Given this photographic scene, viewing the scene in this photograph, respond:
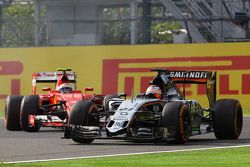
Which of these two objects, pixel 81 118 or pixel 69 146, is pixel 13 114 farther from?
pixel 69 146

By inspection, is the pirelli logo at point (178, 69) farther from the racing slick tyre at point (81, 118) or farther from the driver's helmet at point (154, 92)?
the racing slick tyre at point (81, 118)

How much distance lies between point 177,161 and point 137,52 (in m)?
17.9

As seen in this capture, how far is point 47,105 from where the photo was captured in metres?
23.3

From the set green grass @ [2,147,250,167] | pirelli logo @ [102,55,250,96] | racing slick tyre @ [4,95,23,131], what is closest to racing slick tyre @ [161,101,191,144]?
green grass @ [2,147,250,167]

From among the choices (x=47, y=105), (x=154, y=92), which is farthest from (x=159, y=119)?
(x=47, y=105)

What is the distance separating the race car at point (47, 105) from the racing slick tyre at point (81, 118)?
296 cm

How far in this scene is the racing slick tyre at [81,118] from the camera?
18.7 meters

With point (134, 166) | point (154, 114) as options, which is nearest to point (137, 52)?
point (154, 114)

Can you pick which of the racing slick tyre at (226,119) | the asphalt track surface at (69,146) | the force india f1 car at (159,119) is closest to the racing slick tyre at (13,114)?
the asphalt track surface at (69,146)

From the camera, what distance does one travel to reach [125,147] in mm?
17641

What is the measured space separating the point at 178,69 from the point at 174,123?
13.4 meters

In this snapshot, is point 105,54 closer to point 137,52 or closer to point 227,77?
point 137,52

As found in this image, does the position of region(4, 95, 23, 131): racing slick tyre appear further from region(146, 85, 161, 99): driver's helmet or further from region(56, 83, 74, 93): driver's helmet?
region(146, 85, 161, 99): driver's helmet

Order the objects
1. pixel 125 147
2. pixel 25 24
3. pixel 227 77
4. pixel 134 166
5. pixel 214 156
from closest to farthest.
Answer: pixel 134 166
pixel 214 156
pixel 125 147
pixel 227 77
pixel 25 24
